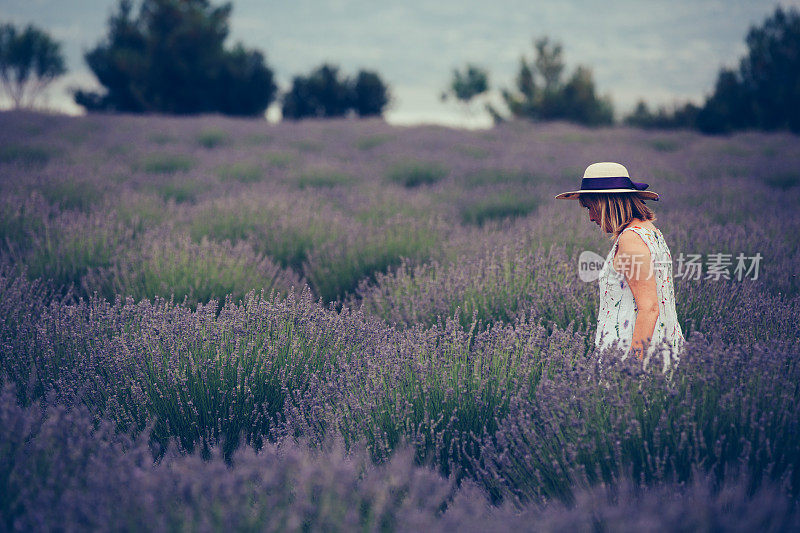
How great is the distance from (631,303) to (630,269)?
21 centimetres

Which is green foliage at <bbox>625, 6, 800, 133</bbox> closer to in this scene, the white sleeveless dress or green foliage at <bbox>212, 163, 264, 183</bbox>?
green foliage at <bbox>212, 163, 264, 183</bbox>

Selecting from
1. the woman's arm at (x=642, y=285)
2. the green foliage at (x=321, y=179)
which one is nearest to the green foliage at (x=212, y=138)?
the green foliage at (x=321, y=179)

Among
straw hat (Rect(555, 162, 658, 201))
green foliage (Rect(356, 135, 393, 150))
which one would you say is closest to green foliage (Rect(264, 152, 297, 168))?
green foliage (Rect(356, 135, 393, 150))

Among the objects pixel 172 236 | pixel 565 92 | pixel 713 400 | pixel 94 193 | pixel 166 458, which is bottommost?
pixel 166 458

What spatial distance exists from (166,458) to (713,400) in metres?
1.80

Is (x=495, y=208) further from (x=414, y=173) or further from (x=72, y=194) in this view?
(x=72, y=194)

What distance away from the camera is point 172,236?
4543mm

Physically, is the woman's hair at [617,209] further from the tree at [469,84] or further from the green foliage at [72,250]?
the tree at [469,84]

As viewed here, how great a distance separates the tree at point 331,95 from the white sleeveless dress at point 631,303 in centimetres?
3132

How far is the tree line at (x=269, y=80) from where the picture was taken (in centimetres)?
2159

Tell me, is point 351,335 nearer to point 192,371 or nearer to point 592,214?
point 192,371

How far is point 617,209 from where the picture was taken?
8.16ft

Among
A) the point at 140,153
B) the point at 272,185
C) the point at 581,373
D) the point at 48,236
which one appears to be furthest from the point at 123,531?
the point at 140,153
